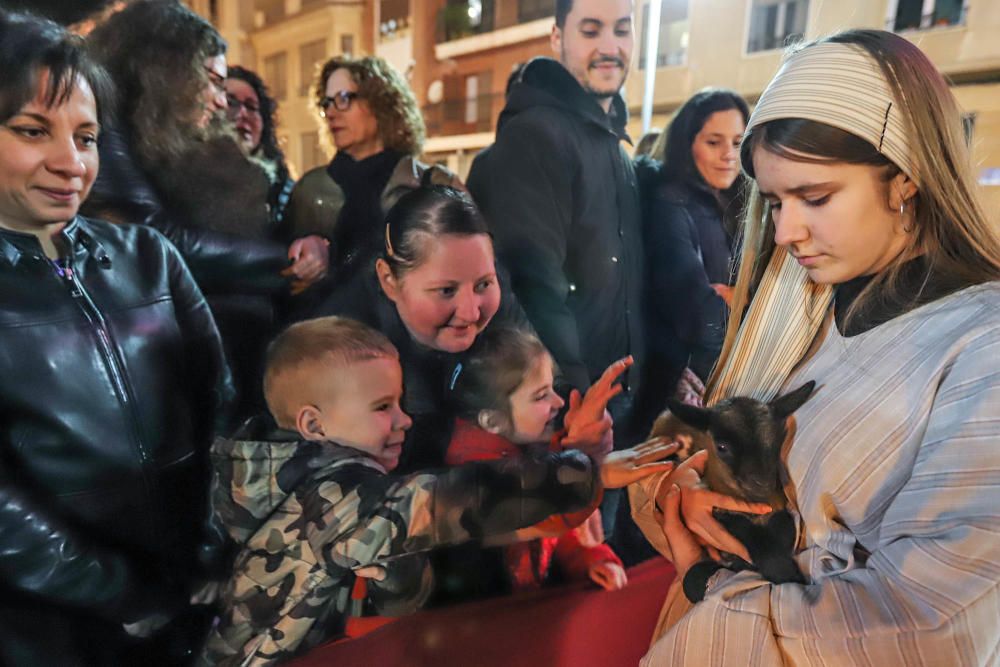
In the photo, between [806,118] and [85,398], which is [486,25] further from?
[85,398]

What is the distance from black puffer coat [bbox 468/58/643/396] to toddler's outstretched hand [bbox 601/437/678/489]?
129 mm

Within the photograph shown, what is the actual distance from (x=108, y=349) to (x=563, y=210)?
62 cm

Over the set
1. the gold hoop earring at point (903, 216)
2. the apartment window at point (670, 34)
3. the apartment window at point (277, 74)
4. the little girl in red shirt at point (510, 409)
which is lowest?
the little girl in red shirt at point (510, 409)

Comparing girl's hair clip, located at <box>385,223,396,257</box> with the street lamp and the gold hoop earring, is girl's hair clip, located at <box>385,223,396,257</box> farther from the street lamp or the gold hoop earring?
the gold hoop earring

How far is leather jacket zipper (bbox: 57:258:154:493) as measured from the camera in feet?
2.36

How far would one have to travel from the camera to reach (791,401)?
0.72m

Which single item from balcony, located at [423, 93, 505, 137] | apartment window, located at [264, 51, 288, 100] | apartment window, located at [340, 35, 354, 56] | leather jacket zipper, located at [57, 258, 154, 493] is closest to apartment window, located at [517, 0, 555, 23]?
balcony, located at [423, 93, 505, 137]

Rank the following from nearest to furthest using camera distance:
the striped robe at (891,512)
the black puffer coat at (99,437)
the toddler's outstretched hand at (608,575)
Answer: the striped robe at (891,512)
the black puffer coat at (99,437)
the toddler's outstretched hand at (608,575)

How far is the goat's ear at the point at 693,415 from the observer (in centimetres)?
76

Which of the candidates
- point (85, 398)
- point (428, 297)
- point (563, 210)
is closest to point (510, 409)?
point (428, 297)

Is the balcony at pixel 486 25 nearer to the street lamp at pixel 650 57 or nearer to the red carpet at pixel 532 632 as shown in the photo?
the street lamp at pixel 650 57

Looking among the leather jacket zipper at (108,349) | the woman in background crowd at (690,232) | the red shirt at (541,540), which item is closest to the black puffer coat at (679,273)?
the woman in background crowd at (690,232)

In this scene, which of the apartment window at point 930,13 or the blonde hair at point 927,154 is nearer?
the blonde hair at point 927,154

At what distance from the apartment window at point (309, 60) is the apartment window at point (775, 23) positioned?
631mm
